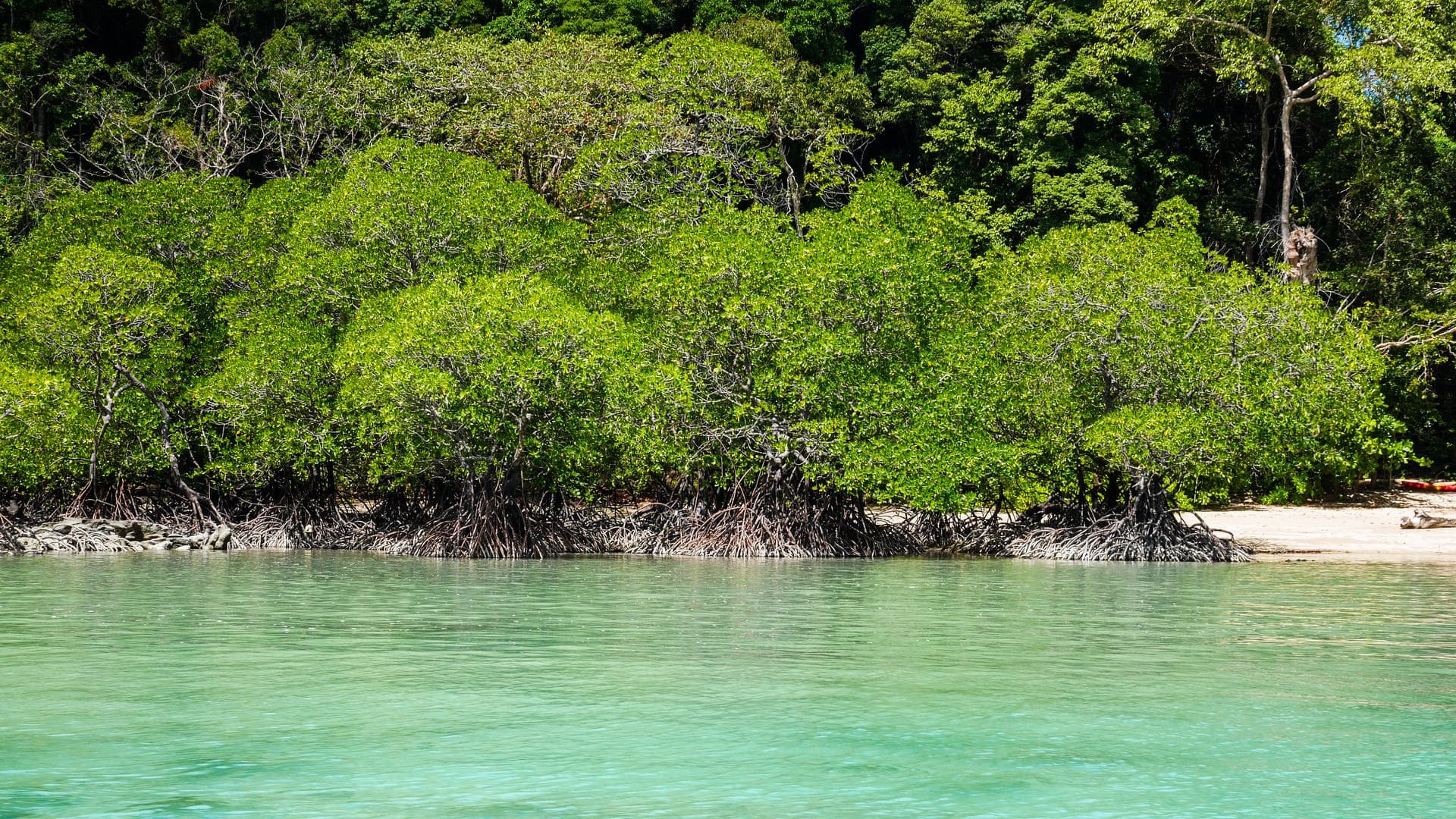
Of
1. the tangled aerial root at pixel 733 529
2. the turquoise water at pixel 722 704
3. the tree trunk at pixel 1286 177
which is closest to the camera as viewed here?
the turquoise water at pixel 722 704

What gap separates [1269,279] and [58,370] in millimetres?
21144

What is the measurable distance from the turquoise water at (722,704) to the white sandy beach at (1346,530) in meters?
7.97

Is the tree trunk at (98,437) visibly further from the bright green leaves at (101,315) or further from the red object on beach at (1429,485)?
the red object on beach at (1429,485)

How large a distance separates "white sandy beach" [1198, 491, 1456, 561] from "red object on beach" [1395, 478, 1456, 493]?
0.37 metres

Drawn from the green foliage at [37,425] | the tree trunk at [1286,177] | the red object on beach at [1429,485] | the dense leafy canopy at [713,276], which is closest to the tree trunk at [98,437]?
the dense leafy canopy at [713,276]

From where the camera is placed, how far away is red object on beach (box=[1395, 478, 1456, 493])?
108 feet

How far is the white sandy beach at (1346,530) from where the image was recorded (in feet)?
80.1

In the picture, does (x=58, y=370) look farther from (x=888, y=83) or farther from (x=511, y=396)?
(x=888, y=83)

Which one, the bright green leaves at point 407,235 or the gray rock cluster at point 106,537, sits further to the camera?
the bright green leaves at point 407,235

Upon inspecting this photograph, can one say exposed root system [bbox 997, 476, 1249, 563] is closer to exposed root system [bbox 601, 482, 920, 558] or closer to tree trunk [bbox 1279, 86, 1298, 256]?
exposed root system [bbox 601, 482, 920, 558]

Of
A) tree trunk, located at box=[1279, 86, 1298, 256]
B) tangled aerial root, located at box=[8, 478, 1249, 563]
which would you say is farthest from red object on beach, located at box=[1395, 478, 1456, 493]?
tangled aerial root, located at box=[8, 478, 1249, 563]

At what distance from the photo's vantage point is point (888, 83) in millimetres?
41906

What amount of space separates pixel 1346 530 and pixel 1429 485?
6.64 m

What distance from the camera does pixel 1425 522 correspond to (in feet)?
91.7
